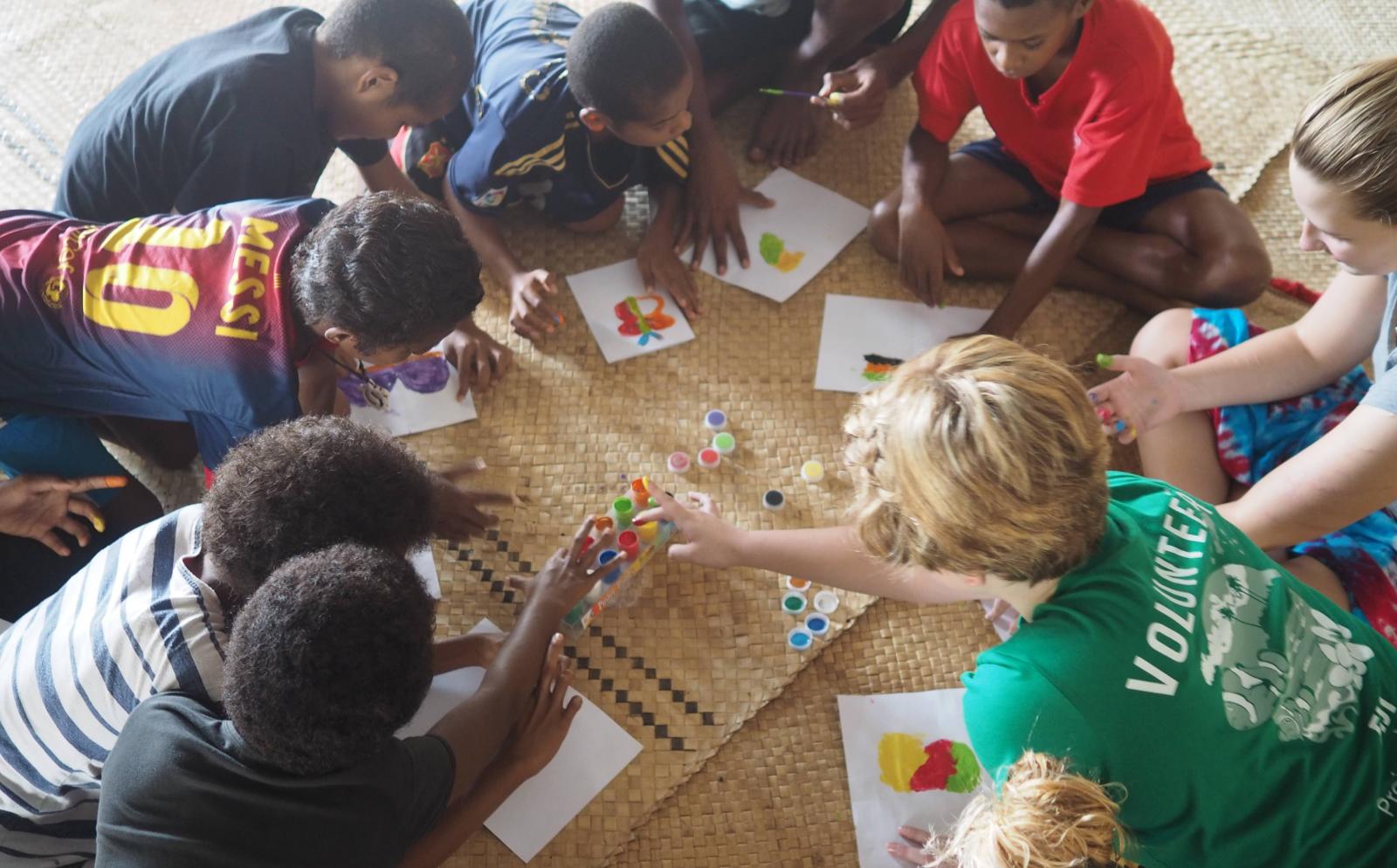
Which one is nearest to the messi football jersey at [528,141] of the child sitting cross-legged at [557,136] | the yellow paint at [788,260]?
the child sitting cross-legged at [557,136]

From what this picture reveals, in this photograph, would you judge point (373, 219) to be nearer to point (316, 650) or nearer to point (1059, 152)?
point (316, 650)

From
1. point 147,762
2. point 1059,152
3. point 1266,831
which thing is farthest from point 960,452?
point 1059,152

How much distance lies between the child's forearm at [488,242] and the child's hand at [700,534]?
0.53 meters

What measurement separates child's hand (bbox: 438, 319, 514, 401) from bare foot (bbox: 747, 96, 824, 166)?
2.13 ft

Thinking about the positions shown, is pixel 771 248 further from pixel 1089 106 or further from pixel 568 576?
pixel 568 576

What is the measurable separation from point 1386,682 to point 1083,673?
0.29m

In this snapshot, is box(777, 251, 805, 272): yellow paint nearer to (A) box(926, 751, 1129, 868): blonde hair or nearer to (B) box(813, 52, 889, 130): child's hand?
(B) box(813, 52, 889, 130): child's hand

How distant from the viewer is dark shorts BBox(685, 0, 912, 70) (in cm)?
177

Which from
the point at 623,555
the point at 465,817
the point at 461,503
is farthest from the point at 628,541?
the point at 465,817

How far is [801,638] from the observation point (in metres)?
1.27

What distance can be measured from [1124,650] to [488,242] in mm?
1155

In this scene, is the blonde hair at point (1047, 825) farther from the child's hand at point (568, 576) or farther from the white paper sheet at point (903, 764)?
the child's hand at point (568, 576)

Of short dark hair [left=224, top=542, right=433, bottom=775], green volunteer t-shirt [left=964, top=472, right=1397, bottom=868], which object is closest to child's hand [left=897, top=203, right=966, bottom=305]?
green volunteer t-shirt [left=964, top=472, right=1397, bottom=868]

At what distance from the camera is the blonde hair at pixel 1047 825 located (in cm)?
69
